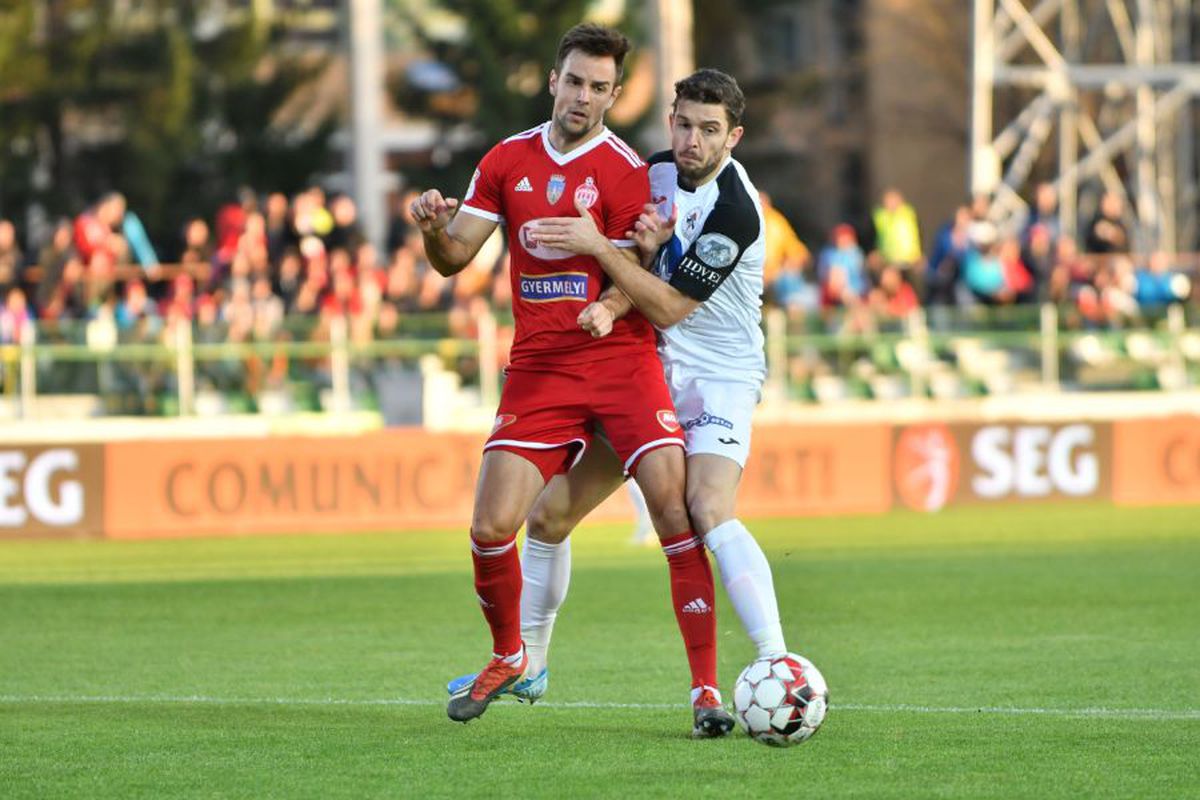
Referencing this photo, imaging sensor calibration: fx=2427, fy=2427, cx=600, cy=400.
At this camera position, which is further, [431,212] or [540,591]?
[540,591]

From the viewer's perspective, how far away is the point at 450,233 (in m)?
8.70

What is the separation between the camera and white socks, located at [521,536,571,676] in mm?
9039

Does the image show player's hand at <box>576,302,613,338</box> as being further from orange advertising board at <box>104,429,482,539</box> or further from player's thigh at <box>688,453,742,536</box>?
orange advertising board at <box>104,429,482,539</box>

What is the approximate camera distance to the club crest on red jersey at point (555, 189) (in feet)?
28.3

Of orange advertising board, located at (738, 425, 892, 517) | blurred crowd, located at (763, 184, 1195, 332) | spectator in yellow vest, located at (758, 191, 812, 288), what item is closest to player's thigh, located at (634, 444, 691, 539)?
orange advertising board, located at (738, 425, 892, 517)

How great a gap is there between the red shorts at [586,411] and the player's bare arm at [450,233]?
0.48m

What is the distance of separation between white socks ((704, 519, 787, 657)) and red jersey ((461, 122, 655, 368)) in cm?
79

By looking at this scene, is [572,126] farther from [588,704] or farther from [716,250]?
[588,704]

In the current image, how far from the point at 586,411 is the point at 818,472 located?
1502 centimetres

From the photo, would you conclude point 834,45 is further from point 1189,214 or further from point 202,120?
point 202,120

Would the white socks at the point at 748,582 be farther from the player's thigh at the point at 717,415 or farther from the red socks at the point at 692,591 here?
the player's thigh at the point at 717,415

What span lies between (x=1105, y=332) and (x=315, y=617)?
545 inches

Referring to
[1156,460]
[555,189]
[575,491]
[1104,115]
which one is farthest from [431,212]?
[1104,115]

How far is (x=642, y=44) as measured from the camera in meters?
39.8
